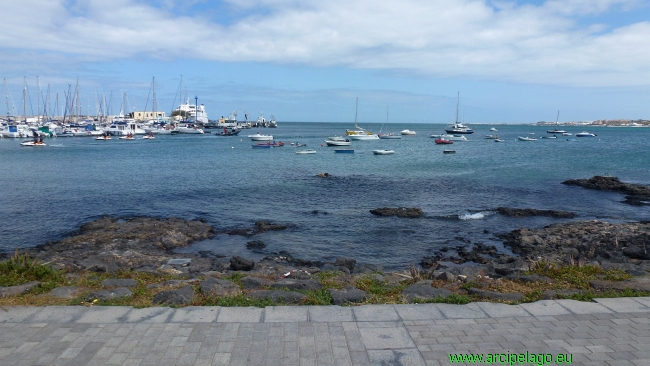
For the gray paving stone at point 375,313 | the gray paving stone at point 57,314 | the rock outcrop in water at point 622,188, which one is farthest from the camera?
the rock outcrop in water at point 622,188

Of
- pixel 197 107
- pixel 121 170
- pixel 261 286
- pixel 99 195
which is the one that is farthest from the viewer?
pixel 197 107

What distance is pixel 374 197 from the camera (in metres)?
30.2

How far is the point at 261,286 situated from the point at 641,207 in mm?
27244

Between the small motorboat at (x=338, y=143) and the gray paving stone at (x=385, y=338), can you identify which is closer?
the gray paving stone at (x=385, y=338)

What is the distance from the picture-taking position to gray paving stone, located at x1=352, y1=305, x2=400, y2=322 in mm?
7125

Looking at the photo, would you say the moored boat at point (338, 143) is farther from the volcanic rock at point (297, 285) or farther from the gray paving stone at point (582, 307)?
the gray paving stone at point (582, 307)

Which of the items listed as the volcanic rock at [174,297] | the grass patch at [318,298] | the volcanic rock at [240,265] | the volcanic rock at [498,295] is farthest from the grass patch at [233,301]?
the volcanic rock at [240,265]

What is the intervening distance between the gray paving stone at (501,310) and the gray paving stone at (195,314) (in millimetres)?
4405

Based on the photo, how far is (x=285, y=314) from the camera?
7305 mm

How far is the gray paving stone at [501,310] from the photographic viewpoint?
726 centimetres

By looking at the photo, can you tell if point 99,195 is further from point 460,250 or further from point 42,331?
point 42,331

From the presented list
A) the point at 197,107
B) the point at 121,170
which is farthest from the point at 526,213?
the point at 197,107

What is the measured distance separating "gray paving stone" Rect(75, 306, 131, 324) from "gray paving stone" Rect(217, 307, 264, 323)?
1.57 metres

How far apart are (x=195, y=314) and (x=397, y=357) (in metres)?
3.31
